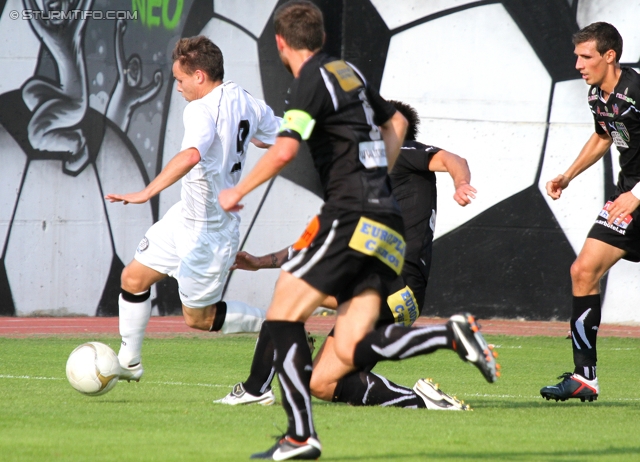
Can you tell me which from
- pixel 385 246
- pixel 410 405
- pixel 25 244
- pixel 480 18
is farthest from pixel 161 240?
pixel 480 18

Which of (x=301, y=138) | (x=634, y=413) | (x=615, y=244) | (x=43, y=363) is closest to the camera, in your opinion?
(x=301, y=138)

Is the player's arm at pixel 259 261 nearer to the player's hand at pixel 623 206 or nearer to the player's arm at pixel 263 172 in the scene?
the player's hand at pixel 623 206

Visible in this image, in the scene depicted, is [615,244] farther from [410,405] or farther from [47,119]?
[47,119]

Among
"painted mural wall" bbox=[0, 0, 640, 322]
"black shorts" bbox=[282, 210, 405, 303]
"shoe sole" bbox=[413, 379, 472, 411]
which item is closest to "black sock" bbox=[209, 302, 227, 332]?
"shoe sole" bbox=[413, 379, 472, 411]

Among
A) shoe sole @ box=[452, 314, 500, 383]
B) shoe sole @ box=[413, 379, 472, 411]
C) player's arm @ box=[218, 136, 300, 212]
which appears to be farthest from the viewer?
shoe sole @ box=[413, 379, 472, 411]

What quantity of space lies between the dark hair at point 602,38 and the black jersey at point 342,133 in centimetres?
272

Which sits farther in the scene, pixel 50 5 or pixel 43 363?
pixel 50 5

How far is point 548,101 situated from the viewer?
521 inches

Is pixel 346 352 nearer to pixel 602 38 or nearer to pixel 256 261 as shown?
pixel 256 261

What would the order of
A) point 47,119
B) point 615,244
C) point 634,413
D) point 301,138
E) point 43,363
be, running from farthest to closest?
point 47,119 → point 43,363 → point 615,244 → point 634,413 → point 301,138

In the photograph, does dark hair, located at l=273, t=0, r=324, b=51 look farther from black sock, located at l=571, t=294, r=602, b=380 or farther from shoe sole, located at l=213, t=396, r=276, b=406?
black sock, located at l=571, t=294, r=602, b=380

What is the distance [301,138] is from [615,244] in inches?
130

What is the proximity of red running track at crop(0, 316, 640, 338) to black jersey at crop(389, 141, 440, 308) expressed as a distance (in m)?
5.23

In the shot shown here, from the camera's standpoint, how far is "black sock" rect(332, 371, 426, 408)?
614 cm
